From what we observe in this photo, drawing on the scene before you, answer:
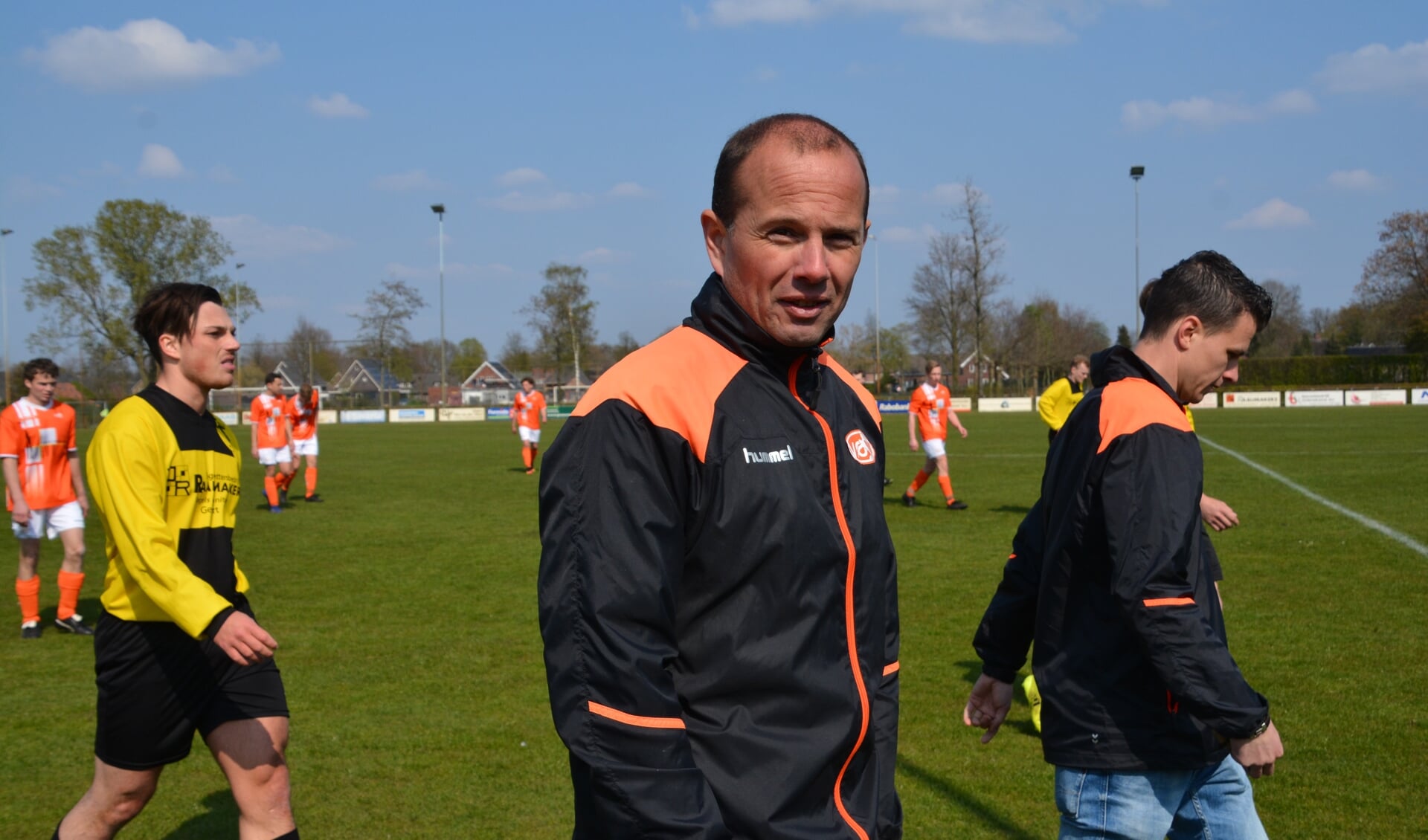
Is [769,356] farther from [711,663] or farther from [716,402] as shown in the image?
[711,663]

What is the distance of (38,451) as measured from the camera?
8859mm

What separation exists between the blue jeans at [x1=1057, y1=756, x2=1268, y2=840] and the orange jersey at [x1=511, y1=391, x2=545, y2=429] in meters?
20.7

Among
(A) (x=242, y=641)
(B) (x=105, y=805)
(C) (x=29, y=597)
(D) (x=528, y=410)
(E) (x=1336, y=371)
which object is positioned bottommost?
(C) (x=29, y=597)

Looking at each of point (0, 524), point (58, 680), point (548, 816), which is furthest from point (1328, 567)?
point (0, 524)

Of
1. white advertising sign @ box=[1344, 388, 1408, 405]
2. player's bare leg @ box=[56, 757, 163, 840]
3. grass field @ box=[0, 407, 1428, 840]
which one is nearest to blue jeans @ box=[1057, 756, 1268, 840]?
grass field @ box=[0, 407, 1428, 840]

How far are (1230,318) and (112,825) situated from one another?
3.82 metres

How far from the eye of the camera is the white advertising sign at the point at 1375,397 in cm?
4609

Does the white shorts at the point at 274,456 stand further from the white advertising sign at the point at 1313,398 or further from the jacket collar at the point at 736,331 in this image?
the white advertising sign at the point at 1313,398

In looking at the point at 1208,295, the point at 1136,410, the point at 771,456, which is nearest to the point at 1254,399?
the point at 1208,295

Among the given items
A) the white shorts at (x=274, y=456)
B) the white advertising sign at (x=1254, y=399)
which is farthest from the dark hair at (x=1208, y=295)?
the white advertising sign at (x=1254, y=399)

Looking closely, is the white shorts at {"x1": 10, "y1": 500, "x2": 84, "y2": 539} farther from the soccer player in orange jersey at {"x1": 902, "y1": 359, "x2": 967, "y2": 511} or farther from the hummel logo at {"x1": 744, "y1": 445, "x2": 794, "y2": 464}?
the soccer player in orange jersey at {"x1": 902, "y1": 359, "x2": 967, "y2": 511}

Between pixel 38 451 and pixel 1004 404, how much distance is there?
4885 cm

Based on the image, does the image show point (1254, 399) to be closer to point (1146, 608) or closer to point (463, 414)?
point (463, 414)

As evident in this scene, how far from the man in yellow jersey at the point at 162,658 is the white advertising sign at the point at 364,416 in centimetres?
5238
